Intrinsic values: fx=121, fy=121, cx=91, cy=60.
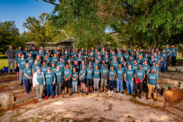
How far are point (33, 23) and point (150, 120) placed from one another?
33647 millimetres

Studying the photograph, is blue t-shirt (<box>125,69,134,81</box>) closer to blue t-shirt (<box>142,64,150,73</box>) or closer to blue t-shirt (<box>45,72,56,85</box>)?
blue t-shirt (<box>142,64,150,73</box>)

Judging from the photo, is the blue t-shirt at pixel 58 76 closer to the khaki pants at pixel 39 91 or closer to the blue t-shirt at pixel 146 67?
the khaki pants at pixel 39 91

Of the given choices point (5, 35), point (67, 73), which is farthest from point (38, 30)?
point (67, 73)

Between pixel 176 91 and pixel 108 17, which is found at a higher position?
pixel 108 17

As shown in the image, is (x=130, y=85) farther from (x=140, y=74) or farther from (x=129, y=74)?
(x=140, y=74)

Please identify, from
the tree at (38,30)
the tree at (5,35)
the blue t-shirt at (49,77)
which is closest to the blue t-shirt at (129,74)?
the blue t-shirt at (49,77)

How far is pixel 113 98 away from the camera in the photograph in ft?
24.2

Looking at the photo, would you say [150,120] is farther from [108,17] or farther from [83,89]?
[108,17]

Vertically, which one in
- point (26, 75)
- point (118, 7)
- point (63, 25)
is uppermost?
point (118, 7)

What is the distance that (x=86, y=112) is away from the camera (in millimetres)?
5613

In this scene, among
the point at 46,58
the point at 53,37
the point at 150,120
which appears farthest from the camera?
the point at 53,37

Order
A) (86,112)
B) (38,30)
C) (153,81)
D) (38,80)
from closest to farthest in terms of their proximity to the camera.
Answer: (86,112), (38,80), (153,81), (38,30)

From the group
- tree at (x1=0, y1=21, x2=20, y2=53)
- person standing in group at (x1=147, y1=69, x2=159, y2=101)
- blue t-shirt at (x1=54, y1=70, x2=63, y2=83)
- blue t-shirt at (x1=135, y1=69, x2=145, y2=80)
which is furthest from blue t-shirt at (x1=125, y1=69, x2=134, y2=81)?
tree at (x1=0, y1=21, x2=20, y2=53)

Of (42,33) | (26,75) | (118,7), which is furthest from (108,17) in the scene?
(42,33)
